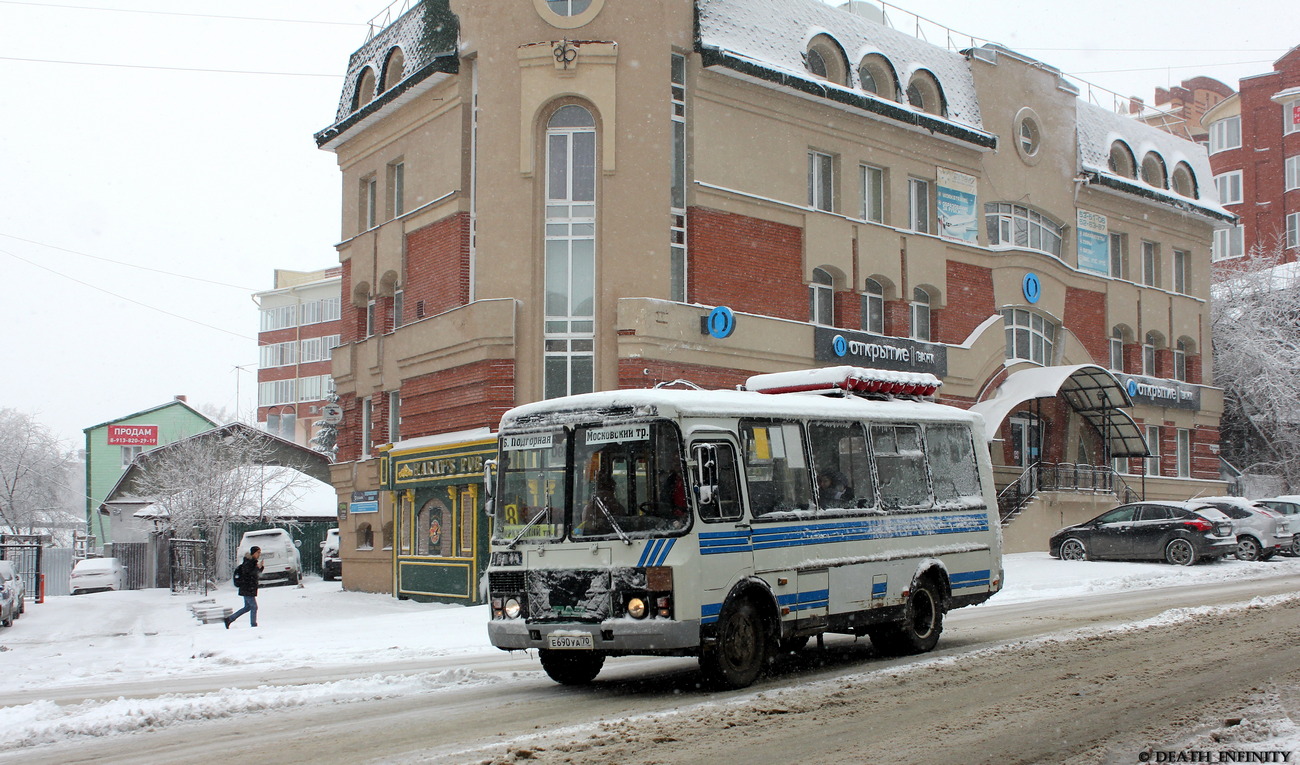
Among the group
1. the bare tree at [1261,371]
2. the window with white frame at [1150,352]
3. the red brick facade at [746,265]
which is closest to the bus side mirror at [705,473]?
the red brick facade at [746,265]

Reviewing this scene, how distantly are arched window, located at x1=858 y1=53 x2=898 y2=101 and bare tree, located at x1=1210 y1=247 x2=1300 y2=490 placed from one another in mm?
22734

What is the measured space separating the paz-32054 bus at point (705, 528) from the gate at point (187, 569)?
1087 inches

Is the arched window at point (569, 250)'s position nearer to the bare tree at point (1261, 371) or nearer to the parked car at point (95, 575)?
the parked car at point (95, 575)

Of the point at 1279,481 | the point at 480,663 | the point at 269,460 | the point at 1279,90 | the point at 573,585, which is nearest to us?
the point at 573,585

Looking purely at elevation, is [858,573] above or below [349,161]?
below

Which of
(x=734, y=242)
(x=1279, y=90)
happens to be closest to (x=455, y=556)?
(x=734, y=242)

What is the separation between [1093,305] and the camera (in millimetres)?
38438

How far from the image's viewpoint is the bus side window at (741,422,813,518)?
37.3ft

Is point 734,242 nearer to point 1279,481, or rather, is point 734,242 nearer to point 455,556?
point 455,556

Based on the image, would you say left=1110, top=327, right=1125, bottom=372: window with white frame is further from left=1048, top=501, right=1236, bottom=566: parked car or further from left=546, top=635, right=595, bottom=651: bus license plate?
left=546, top=635, right=595, bottom=651: bus license plate

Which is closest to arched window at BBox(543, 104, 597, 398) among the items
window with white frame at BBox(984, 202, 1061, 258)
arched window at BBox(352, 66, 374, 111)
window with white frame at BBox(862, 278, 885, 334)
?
arched window at BBox(352, 66, 374, 111)

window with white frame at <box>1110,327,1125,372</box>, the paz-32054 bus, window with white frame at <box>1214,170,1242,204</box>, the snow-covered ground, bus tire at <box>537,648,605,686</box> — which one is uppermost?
window with white frame at <box>1214,170,1242,204</box>

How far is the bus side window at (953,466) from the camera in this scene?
13992mm

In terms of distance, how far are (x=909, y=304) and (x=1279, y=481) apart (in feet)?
73.4
